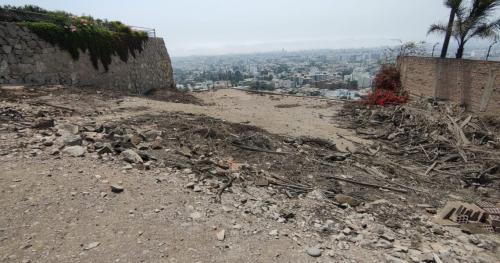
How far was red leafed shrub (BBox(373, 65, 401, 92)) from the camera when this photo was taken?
18.6 metres

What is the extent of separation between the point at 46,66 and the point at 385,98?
16.4 metres

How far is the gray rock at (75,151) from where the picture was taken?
5.75 meters

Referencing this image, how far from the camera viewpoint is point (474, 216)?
18.0ft

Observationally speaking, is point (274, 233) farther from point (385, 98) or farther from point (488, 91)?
point (385, 98)

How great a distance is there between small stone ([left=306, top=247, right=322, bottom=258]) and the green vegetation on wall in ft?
43.0

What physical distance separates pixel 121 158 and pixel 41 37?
940cm

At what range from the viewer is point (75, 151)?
5.80 meters

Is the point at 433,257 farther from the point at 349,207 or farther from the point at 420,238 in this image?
the point at 349,207

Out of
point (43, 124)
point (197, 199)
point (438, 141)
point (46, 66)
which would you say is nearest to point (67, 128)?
point (43, 124)

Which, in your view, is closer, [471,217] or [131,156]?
[471,217]

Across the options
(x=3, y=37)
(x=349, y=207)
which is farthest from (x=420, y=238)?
(x=3, y=37)

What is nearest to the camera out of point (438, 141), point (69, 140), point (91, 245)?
point (91, 245)

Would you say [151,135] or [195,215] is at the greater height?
[151,135]

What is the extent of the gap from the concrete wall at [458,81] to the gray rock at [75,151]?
14041 mm
